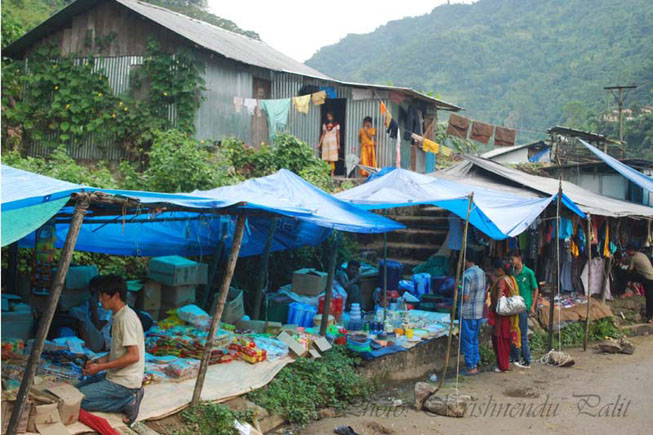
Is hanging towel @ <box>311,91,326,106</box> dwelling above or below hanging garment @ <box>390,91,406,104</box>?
below

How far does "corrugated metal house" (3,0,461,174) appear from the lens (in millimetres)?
14266

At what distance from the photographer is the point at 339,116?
17031mm

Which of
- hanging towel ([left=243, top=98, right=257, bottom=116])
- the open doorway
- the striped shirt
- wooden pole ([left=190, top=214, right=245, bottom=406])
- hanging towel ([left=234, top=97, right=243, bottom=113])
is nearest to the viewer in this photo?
wooden pole ([left=190, top=214, right=245, bottom=406])

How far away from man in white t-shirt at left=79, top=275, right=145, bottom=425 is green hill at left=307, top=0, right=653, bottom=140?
109ft

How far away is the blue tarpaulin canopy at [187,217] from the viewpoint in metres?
4.37

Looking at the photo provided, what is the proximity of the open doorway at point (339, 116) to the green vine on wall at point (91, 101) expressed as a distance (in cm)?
398

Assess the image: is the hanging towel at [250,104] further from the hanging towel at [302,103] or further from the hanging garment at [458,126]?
the hanging garment at [458,126]

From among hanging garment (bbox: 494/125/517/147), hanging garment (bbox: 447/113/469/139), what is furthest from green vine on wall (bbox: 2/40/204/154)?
hanging garment (bbox: 494/125/517/147)

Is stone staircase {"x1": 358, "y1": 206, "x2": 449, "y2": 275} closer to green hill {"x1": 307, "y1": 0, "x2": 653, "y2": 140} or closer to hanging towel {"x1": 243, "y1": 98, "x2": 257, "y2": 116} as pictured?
hanging towel {"x1": 243, "y1": 98, "x2": 257, "y2": 116}

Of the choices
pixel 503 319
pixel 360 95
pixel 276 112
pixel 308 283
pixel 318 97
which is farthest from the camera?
pixel 360 95

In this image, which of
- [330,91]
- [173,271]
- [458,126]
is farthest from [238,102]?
[173,271]

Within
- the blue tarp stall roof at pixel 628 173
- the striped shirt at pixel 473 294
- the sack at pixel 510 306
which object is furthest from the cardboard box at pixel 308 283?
the blue tarp stall roof at pixel 628 173

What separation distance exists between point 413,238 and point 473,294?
5.79 m

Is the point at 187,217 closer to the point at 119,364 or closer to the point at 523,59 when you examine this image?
the point at 119,364
